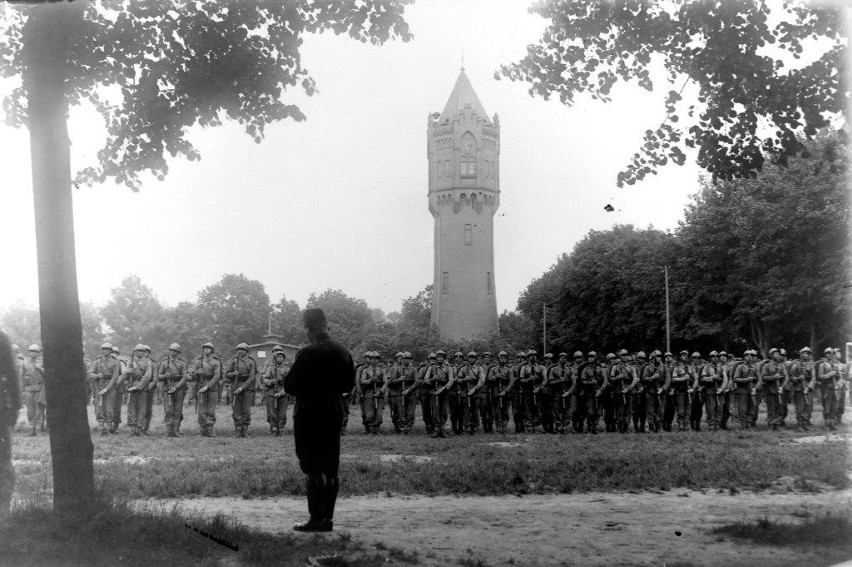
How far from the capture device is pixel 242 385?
1902 cm

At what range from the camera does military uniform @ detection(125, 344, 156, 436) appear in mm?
18562

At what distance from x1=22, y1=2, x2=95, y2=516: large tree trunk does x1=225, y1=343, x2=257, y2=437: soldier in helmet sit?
37.6 ft

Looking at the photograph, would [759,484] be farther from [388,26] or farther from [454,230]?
[454,230]

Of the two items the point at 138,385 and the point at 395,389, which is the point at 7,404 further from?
the point at 395,389

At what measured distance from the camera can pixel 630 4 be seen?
1078 centimetres

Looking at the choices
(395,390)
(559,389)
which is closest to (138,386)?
(395,390)

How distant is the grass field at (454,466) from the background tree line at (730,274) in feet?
47.4

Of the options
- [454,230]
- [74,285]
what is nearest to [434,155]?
[454,230]

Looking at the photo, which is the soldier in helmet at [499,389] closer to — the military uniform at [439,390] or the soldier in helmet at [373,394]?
the military uniform at [439,390]

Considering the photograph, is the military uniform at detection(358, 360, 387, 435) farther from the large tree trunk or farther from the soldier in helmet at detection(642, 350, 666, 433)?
the large tree trunk

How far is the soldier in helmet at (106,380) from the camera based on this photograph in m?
18.8

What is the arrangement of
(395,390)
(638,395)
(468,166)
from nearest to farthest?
(395,390) → (638,395) → (468,166)

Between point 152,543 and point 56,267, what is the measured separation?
106 inches

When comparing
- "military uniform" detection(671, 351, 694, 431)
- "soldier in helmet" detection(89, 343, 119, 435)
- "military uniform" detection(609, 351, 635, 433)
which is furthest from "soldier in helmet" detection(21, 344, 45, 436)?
"military uniform" detection(671, 351, 694, 431)
